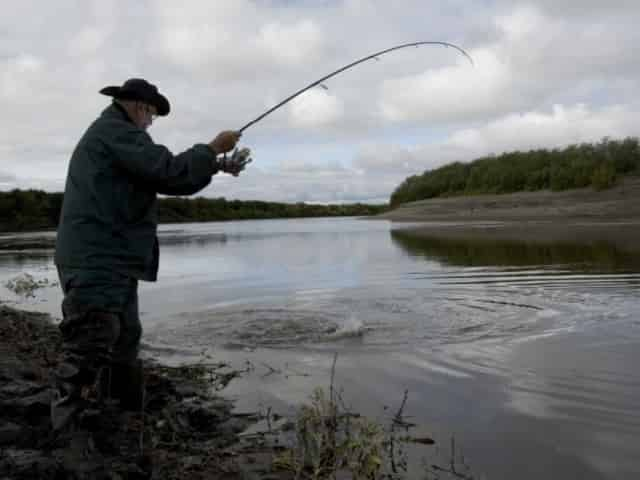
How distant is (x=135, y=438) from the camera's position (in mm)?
4090

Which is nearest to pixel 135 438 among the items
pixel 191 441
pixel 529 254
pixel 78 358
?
pixel 191 441

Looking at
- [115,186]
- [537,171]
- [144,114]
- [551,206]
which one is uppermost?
[537,171]

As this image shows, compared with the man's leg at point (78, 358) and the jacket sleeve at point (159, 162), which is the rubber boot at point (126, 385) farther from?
the jacket sleeve at point (159, 162)

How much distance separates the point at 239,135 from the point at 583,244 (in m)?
17.4

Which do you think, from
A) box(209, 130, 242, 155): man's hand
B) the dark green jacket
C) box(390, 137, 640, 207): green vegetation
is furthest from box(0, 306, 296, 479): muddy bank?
box(390, 137, 640, 207): green vegetation

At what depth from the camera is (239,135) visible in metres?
4.20

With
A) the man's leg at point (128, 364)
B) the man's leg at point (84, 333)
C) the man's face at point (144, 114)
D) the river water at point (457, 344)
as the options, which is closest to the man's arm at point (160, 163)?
the man's face at point (144, 114)

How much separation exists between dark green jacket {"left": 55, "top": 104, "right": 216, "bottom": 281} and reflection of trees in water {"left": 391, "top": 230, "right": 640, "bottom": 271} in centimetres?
1133

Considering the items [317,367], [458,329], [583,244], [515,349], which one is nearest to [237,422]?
[317,367]

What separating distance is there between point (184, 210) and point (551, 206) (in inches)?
2337

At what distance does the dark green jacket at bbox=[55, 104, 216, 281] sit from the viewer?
373cm

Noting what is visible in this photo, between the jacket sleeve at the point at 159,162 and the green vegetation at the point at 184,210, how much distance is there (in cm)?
6639

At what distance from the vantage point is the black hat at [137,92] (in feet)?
13.1

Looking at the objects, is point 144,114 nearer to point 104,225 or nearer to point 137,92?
point 137,92
